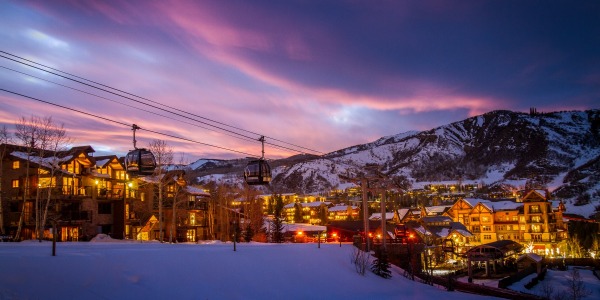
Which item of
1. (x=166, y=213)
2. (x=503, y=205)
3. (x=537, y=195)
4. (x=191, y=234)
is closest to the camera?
(x=166, y=213)

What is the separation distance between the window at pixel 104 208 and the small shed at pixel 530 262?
53.0m

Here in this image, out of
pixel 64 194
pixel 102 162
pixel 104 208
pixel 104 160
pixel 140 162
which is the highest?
pixel 104 160

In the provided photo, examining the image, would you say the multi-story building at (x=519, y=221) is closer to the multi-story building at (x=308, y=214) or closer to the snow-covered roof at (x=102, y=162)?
the multi-story building at (x=308, y=214)

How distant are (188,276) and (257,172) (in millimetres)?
10668

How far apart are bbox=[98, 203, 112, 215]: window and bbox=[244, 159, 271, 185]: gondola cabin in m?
30.3

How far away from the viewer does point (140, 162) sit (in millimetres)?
23234

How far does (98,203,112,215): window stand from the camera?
163ft

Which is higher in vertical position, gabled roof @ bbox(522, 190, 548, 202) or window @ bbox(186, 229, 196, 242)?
gabled roof @ bbox(522, 190, 548, 202)

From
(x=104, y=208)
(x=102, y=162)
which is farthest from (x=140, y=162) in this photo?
(x=104, y=208)

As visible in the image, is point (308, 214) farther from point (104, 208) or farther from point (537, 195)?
point (104, 208)

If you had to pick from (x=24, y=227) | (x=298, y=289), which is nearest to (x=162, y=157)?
(x=24, y=227)

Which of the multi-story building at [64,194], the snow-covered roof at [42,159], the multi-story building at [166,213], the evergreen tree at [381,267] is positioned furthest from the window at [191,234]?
the evergreen tree at [381,267]

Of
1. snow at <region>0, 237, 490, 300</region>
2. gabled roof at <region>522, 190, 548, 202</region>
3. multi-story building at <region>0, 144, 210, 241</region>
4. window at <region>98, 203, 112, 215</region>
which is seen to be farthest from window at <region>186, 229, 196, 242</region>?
gabled roof at <region>522, 190, 548, 202</region>

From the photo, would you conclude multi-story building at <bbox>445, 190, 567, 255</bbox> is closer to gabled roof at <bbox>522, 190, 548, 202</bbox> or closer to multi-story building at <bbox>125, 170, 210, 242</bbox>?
gabled roof at <bbox>522, 190, 548, 202</bbox>
